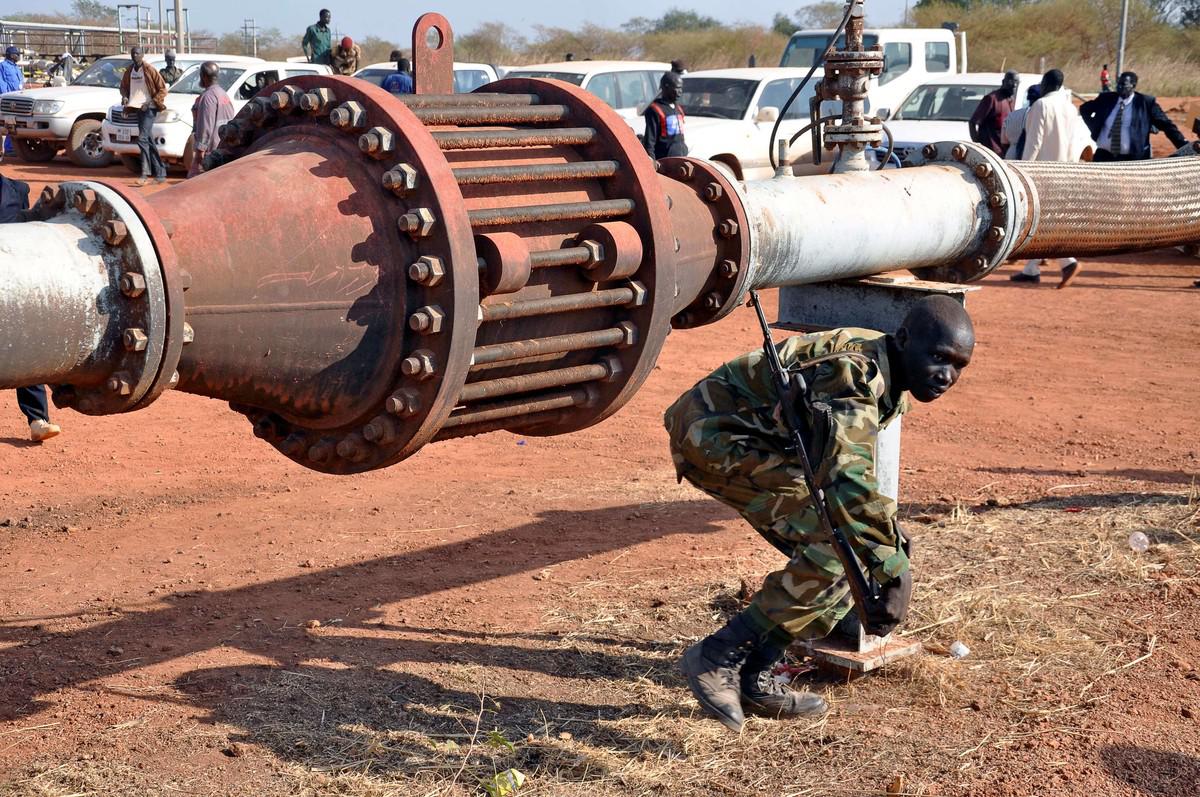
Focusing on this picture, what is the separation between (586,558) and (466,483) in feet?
4.40

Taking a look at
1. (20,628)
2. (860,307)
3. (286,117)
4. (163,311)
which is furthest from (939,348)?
(20,628)

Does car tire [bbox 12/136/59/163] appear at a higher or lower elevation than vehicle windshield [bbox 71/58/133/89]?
lower

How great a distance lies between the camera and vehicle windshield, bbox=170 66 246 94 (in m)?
20.5

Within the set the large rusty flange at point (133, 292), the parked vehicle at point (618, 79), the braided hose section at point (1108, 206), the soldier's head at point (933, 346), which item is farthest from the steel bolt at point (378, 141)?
the parked vehicle at point (618, 79)

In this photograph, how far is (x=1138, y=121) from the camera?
45.0 ft

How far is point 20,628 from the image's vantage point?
5160 mm

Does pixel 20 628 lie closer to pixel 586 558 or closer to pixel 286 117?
pixel 586 558

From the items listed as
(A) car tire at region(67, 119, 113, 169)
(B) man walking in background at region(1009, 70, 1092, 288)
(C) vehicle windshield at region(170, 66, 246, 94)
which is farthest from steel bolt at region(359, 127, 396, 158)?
(A) car tire at region(67, 119, 113, 169)

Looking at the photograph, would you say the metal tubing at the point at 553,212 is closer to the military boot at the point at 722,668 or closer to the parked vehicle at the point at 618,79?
the military boot at the point at 722,668

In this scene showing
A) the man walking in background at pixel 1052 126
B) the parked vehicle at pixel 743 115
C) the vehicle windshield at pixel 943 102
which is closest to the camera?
the man walking in background at pixel 1052 126

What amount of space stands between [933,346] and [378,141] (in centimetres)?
187

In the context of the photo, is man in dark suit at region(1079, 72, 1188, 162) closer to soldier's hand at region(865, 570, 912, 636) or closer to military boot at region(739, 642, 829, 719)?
military boot at region(739, 642, 829, 719)

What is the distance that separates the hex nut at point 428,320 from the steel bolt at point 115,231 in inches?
23.5

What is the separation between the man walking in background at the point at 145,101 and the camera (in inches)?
715
